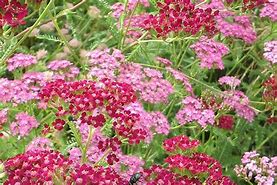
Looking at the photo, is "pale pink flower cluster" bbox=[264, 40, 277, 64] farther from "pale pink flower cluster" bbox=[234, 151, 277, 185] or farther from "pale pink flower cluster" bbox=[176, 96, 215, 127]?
"pale pink flower cluster" bbox=[234, 151, 277, 185]

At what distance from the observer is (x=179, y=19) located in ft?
13.3

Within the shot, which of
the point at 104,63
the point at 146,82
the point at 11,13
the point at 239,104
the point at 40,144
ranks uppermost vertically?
the point at 11,13

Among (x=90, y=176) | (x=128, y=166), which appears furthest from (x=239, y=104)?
(x=90, y=176)

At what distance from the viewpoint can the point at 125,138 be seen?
3.43 meters

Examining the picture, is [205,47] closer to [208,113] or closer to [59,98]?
[208,113]

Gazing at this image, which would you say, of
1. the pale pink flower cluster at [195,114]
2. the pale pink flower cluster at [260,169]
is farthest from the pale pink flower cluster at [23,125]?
the pale pink flower cluster at [260,169]

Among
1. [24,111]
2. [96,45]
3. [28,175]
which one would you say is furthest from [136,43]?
[28,175]

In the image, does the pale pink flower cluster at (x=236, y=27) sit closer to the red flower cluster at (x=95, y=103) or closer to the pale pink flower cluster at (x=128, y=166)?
the pale pink flower cluster at (x=128, y=166)

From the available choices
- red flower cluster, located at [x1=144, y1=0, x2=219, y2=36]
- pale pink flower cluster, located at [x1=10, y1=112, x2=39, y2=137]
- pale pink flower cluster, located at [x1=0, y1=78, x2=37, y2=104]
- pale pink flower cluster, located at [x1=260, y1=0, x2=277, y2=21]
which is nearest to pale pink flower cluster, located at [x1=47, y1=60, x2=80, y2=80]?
pale pink flower cluster, located at [x1=0, y1=78, x2=37, y2=104]

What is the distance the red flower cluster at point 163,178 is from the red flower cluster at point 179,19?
3.03 feet

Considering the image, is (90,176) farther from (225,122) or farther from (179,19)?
(225,122)

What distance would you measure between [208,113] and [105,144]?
42.5 inches

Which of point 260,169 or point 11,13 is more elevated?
point 11,13

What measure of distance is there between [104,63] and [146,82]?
277mm
